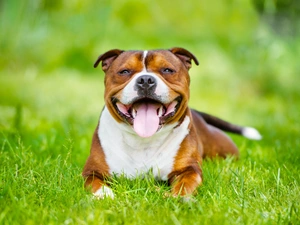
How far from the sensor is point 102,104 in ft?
26.4

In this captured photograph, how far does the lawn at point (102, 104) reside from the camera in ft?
10.2

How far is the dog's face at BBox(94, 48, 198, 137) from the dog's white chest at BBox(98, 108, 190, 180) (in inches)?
4.2

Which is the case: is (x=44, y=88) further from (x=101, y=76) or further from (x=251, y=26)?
(x=251, y=26)

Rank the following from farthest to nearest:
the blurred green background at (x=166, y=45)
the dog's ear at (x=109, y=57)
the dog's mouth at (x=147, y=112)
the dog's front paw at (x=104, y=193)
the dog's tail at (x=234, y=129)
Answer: the blurred green background at (x=166, y=45), the dog's tail at (x=234, y=129), the dog's ear at (x=109, y=57), the dog's mouth at (x=147, y=112), the dog's front paw at (x=104, y=193)

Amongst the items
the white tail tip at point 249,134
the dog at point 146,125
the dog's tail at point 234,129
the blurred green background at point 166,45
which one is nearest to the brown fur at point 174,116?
the dog at point 146,125

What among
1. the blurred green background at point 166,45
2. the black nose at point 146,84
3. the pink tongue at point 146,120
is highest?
the black nose at point 146,84

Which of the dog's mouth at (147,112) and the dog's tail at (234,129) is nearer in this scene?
the dog's mouth at (147,112)

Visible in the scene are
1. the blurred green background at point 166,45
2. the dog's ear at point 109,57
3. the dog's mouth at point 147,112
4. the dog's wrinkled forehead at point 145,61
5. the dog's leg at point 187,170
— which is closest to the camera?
the dog's leg at point 187,170

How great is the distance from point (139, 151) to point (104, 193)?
51 centimetres

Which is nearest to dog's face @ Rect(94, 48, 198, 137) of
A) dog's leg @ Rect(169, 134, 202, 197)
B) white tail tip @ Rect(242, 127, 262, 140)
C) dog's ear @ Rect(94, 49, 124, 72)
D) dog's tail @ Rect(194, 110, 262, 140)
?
dog's ear @ Rect(94, 49, 124, 72)

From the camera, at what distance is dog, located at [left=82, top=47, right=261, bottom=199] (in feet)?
11.8

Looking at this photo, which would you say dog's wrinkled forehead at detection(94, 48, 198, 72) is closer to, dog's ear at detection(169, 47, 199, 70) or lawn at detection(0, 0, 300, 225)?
dog's ear at detection(169, 47, 199, 70)

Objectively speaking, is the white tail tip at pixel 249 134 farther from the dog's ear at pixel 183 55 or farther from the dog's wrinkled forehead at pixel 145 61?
the dog's wrinkled forehead at pixel 145 61

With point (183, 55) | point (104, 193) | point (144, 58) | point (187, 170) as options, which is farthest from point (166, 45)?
point (104, 193)
